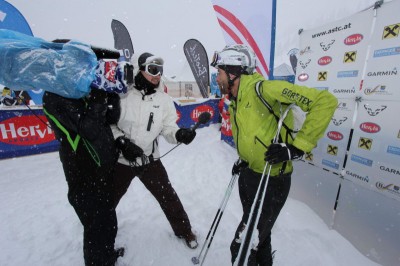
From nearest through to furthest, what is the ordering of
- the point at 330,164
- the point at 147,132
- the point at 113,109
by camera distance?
the point at 113,109 → the point at 147,132 → the point at 330,164

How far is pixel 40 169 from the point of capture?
19.0ft

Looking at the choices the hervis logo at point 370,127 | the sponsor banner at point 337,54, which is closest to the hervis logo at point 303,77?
the sponsor banner at point 337,54

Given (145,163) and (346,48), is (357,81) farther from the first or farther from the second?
(145,163)

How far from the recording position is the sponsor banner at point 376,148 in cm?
332

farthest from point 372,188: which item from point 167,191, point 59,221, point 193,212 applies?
point 59,221

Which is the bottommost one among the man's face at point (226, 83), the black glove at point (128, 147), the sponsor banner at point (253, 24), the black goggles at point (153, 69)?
the black glove at point (128, 147)

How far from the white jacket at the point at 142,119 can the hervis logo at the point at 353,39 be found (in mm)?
3539

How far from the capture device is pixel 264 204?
2182 millimetres

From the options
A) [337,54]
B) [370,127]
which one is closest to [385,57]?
[337,54]

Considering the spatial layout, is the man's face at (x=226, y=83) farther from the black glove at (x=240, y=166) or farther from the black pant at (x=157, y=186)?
the black pant at (x=157, y=186)

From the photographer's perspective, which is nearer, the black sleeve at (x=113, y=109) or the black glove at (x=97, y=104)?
the black glove at (x=97, y=104)

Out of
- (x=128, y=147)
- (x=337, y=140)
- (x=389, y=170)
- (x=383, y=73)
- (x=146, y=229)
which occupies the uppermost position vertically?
(x=383, y=73)

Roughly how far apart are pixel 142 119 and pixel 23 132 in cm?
579

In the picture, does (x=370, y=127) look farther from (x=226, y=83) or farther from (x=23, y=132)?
(x=23, y=132)
